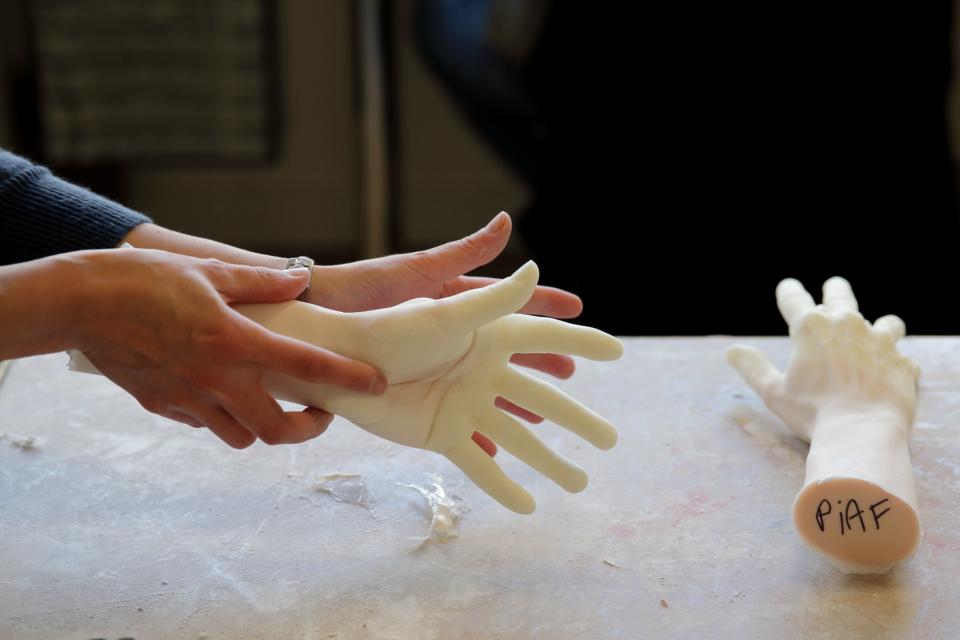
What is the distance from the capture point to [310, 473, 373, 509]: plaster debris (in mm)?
994

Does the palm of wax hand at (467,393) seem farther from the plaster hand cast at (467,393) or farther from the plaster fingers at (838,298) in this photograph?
the plaster fingers at (838,298)

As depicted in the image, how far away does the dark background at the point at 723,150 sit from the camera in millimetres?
2141

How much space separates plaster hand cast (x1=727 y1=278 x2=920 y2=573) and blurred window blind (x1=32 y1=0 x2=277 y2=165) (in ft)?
6.93

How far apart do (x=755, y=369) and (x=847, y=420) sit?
204mm

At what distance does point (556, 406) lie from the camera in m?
0.89

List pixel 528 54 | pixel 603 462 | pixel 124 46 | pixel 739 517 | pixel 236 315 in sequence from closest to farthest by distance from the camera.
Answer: pixel 236 315
pixel 739 517
pixel 603 462
pixel 528 54
pixel 124 46

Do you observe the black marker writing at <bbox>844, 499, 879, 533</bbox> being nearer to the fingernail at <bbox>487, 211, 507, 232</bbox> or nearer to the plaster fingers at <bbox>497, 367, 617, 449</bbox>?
the plaster fingers at <bbox>497, 367, 617, 449</bbox>

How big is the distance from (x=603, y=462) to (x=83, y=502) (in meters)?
0.52

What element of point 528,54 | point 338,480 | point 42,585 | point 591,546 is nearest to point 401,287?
point 338,480

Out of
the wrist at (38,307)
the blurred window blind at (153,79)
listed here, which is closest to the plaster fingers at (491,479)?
the wrist at (38,307)

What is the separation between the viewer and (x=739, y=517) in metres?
0.95

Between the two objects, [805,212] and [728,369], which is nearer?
[728,369]

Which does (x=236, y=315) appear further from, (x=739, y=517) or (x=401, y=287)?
(x=739, y=517)

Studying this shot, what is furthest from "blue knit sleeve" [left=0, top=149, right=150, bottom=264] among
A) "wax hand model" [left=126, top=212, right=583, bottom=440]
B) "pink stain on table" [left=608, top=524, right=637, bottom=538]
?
"pink stain on table" [left=608, top=524, right=637, bottom=538]
